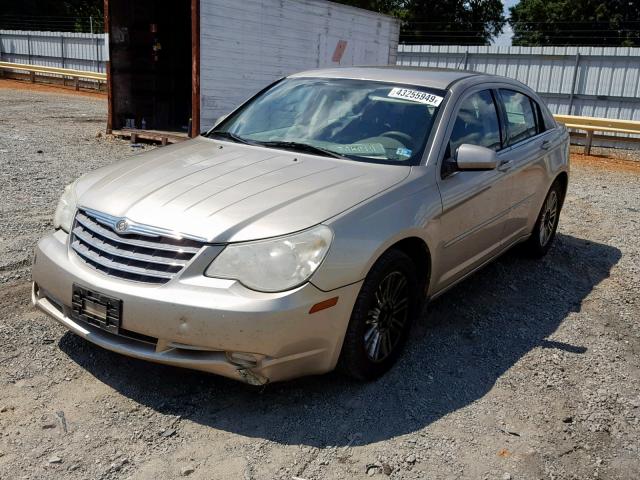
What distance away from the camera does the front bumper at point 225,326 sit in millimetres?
2934

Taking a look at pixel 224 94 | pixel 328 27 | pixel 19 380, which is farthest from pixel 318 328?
pixel 328 27

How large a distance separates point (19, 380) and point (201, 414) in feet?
3.36

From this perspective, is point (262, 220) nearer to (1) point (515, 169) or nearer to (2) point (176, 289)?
(2) point (176, 289)

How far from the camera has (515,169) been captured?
16.2ft

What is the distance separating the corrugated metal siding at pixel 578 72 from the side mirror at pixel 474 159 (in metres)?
13.3

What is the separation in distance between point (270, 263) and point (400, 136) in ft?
5.08

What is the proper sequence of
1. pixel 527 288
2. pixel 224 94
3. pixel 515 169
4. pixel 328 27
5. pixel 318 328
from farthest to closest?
pixel 328 27 < pixel 224 94 < pixel 527 288 < pixel 515 169 < pixel 318 328

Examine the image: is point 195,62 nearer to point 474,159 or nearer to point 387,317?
point 474,159

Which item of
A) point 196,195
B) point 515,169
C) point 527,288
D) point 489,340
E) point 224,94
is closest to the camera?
point 196,195

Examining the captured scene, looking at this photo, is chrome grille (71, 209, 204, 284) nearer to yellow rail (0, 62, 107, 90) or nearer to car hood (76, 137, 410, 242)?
car hood (76, 137, 410, 242)

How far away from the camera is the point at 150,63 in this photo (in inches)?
518

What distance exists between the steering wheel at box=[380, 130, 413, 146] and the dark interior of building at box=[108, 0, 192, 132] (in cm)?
971

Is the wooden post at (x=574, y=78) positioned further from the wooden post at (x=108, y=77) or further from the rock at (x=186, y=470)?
the rock at (x=186, y=470)

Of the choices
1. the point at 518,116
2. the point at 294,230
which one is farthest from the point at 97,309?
the point at 518,116
